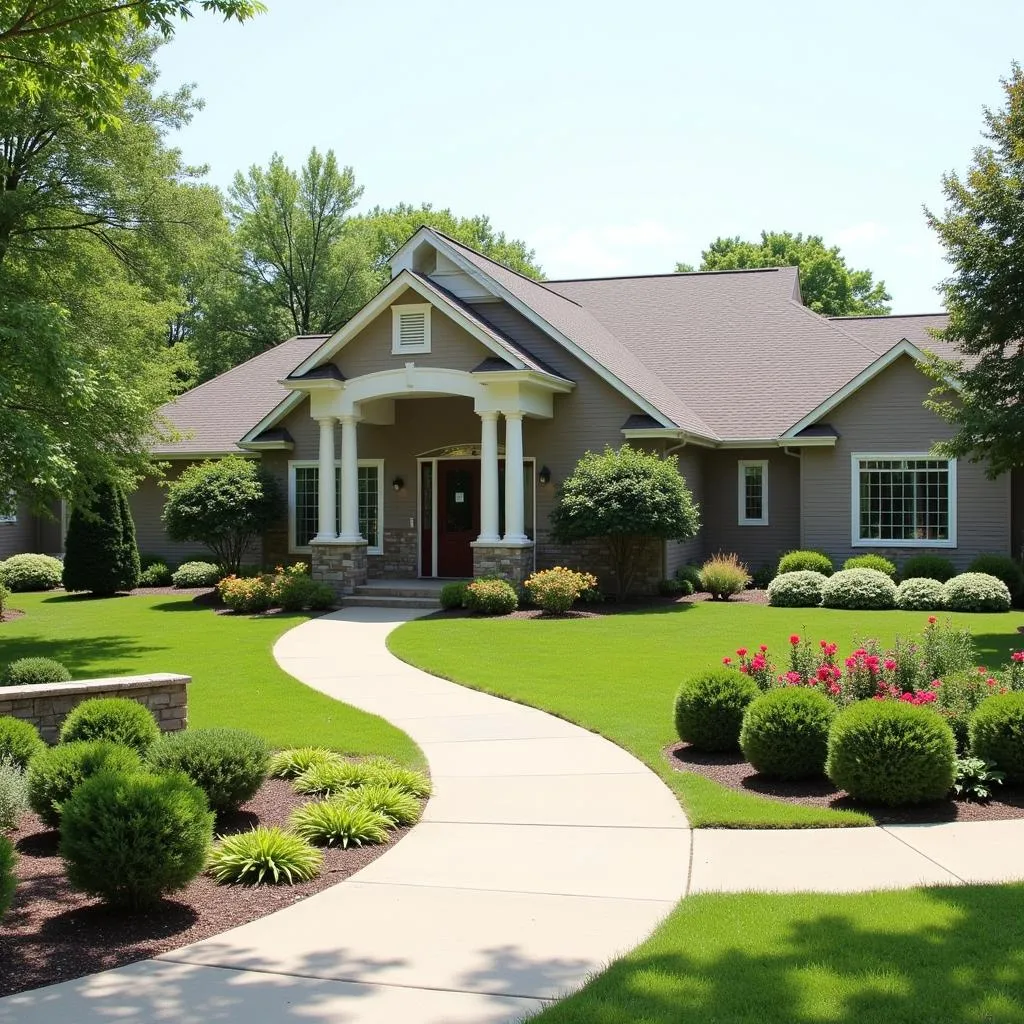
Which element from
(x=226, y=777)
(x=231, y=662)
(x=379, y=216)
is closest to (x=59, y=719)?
(x=226, y=777)

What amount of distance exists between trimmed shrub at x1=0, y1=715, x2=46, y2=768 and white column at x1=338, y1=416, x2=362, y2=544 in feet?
48.1

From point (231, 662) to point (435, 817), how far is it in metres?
7.83

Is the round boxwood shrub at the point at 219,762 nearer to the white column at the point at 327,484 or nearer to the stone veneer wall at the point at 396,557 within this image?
the white column at the point at 327,484

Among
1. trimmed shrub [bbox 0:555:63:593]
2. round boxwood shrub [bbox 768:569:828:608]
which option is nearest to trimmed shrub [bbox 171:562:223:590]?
trimmed shrub [bbox 0:555:63:593]

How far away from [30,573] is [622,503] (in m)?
14.9

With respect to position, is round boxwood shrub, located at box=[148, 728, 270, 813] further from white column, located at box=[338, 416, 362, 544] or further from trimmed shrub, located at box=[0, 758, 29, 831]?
white column, located at box=[338, 416, 362, 544]

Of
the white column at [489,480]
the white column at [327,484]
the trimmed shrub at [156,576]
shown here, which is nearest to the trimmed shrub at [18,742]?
the white column at [489,480]

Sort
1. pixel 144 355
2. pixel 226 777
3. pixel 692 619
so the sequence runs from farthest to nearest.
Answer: pixel 144 355 → pixel 692 619 → pixel 226 777

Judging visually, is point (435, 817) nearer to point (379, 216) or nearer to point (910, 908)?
point (910, 908)

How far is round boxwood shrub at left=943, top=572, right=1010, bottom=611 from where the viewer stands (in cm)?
1972

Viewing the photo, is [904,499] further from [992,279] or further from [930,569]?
[992,279]

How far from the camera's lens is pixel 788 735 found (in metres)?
8.21

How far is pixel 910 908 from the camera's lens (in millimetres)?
5473

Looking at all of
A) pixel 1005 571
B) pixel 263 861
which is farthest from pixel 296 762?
pixel 1005 571
